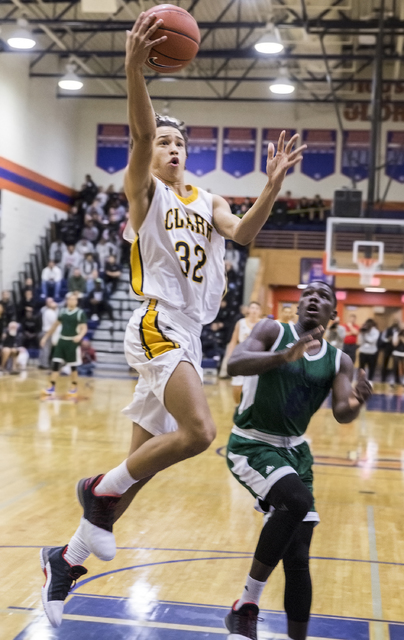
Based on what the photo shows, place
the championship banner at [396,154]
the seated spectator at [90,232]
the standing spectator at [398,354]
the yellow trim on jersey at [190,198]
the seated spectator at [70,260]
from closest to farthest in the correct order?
the yellow trim on jersey at [190,198] < the standing spectator at [398,354] < the seated spectator at [70,260] < the seated spectator at [90,232] < the championship banner at [396,154]

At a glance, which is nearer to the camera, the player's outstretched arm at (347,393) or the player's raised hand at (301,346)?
the player's raised hand at (301,346)

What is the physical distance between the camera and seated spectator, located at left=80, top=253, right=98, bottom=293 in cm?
1956

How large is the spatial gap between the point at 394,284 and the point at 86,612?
20.6 m

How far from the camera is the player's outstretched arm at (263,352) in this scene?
308 centimetres

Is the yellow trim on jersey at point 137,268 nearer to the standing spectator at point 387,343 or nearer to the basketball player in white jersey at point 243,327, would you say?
the basketball player in white jersey at point 243,327

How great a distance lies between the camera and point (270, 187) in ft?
10.6

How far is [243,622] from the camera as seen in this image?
3223 millimetres

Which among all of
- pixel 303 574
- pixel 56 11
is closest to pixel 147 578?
pixel 303 574

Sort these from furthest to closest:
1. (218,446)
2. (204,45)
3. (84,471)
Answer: (204,45) < (218,446) < (84,471)

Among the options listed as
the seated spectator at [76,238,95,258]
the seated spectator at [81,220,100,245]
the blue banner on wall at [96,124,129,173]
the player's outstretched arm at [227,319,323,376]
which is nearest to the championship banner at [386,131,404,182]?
the blue banner on wall at [96,124,129,173]

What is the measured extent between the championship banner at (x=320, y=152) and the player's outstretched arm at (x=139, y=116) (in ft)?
72.3

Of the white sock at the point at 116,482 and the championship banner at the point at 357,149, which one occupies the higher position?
the championship banner at the point at 357,149

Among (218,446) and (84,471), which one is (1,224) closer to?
(218,446)

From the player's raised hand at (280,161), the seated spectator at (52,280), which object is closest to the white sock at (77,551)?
the player's raised hand at (280,161)
